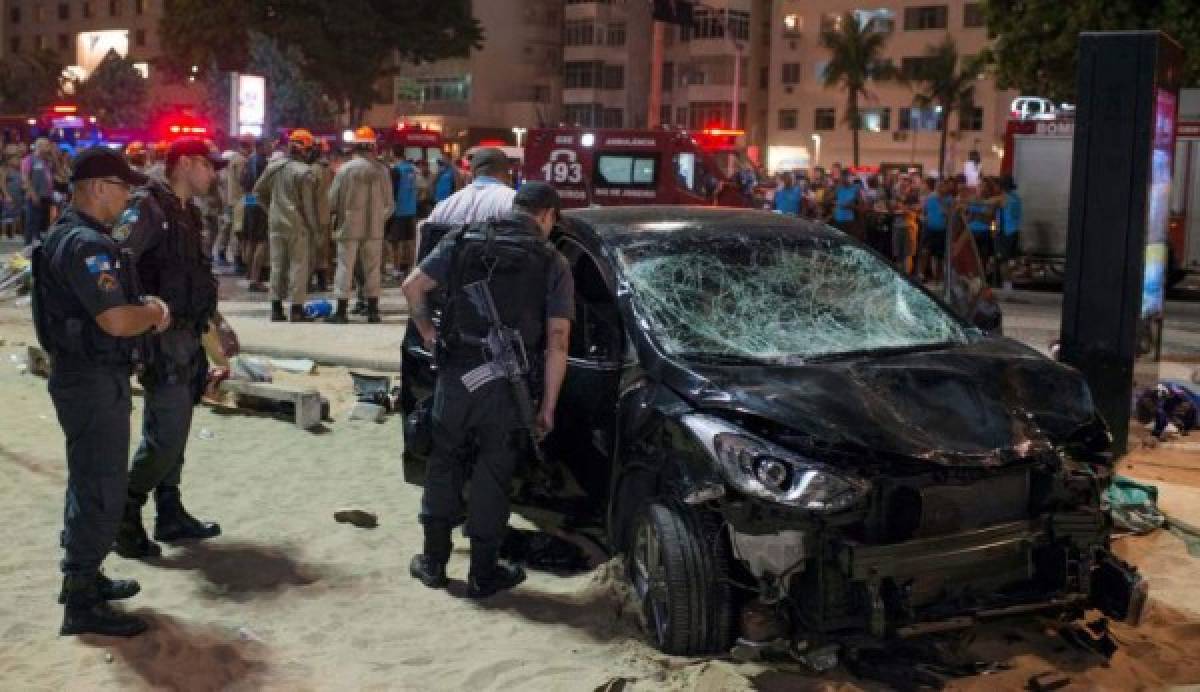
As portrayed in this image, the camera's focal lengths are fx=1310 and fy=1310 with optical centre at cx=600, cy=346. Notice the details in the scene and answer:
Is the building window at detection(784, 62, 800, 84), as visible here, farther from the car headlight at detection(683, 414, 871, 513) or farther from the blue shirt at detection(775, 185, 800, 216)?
the car headlight at detection(683, 414, 871, 513)

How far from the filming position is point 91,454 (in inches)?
176

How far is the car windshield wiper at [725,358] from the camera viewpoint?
4625mm

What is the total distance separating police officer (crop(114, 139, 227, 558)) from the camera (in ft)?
17.1

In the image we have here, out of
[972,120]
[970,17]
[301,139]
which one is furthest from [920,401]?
[972,120]

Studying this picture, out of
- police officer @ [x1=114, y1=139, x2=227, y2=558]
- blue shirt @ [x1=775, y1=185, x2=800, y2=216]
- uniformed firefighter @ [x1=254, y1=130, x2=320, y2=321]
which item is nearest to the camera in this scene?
police officer @ [x1=114, y1=139, x2=227, y2=558]

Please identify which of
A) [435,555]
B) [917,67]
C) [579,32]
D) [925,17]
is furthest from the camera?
[579,32]

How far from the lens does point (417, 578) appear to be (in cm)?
526

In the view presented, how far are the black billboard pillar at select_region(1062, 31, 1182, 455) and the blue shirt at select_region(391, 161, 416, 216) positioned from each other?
11.0 metres

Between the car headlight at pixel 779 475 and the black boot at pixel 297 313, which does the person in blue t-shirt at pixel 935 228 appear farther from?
the car headlight at pixel 779 475

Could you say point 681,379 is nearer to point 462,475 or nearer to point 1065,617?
point 462,475

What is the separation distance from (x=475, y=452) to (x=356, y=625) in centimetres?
76

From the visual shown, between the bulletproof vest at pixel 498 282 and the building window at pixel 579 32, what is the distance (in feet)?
209

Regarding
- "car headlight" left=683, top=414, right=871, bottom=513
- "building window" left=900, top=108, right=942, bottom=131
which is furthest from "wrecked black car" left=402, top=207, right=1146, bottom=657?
"building window" left=900, top=108, right=942, bottom=131

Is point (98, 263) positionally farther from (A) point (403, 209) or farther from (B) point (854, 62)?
(B) point (854, 62)
